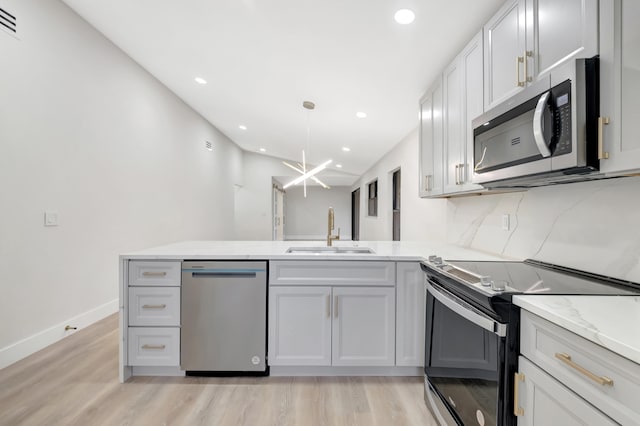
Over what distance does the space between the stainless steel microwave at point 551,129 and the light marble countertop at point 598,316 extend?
482 millimetres

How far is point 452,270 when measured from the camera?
5.24 ft

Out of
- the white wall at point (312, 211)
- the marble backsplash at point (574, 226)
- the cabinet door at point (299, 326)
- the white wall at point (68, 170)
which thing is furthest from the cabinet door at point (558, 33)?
the white wall at point (312, 211)

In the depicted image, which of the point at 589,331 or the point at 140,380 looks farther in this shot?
the point at 140,380

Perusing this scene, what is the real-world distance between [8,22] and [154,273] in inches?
91.6

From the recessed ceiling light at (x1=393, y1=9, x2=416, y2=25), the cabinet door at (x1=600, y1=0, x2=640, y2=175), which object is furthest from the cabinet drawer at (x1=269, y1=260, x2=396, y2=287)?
the recessed ceiling light at (x1=393, y1=9, x2=416, y2=25)

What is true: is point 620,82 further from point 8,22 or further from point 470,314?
point 8,22

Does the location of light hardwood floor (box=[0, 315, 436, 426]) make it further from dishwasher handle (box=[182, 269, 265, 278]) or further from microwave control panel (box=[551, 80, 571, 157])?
microwave control panel (box=[551, 80, 571, 157])

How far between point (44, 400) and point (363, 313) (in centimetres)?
207

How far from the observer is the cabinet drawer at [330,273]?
2.13m

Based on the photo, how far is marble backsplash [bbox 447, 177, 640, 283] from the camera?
1.30 m

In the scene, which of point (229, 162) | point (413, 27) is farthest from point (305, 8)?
point (229, 162)

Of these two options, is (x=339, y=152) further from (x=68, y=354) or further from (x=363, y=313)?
(x=68, y=354)

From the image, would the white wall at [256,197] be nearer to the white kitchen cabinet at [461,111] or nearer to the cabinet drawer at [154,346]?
the cabinet drawer at [154,346]

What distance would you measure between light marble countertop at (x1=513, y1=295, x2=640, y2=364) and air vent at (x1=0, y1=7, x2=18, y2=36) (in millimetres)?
3824
